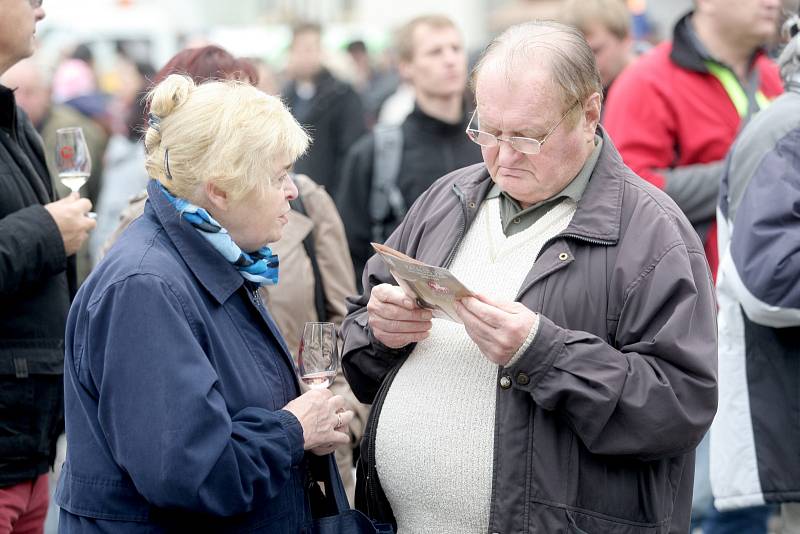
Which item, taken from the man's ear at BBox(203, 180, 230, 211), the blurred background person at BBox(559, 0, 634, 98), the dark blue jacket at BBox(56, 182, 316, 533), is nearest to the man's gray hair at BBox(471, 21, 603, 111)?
the man's ear at BBox(203, 180, 230, 211)

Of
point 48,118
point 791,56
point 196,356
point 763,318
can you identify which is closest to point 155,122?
point 196,356

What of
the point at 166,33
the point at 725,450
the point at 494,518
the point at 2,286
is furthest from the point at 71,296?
the point at 166,33

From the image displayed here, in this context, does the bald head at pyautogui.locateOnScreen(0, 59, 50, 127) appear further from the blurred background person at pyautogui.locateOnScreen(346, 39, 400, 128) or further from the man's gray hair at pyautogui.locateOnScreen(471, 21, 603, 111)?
the blurred background person at pyautogui.locateOnScreen(346, 39, 400, 128)

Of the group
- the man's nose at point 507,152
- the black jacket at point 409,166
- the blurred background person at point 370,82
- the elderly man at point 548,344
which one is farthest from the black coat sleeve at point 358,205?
the blurred background person at point 370,82

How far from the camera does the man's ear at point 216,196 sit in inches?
104

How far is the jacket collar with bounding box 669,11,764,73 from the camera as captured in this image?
4707 millimetres

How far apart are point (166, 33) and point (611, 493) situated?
46.1ft

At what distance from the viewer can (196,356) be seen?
8.00 ft

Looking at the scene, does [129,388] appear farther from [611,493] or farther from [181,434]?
[611,493]

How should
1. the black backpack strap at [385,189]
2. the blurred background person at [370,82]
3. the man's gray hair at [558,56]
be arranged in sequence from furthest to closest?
the blurred background person at [370,82], the black backpack strap at [385,189], the man's gray hair at [558,56]

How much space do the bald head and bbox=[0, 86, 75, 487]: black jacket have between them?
3.47 meters

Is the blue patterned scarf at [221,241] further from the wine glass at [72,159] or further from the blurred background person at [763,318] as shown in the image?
the blurred background person at [763,318]

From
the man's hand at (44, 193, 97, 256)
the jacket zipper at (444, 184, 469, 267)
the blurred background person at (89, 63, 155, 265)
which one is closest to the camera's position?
the jacket zipper at (444, 184, 469, 267)

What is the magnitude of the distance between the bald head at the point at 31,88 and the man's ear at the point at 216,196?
14.6 ft
